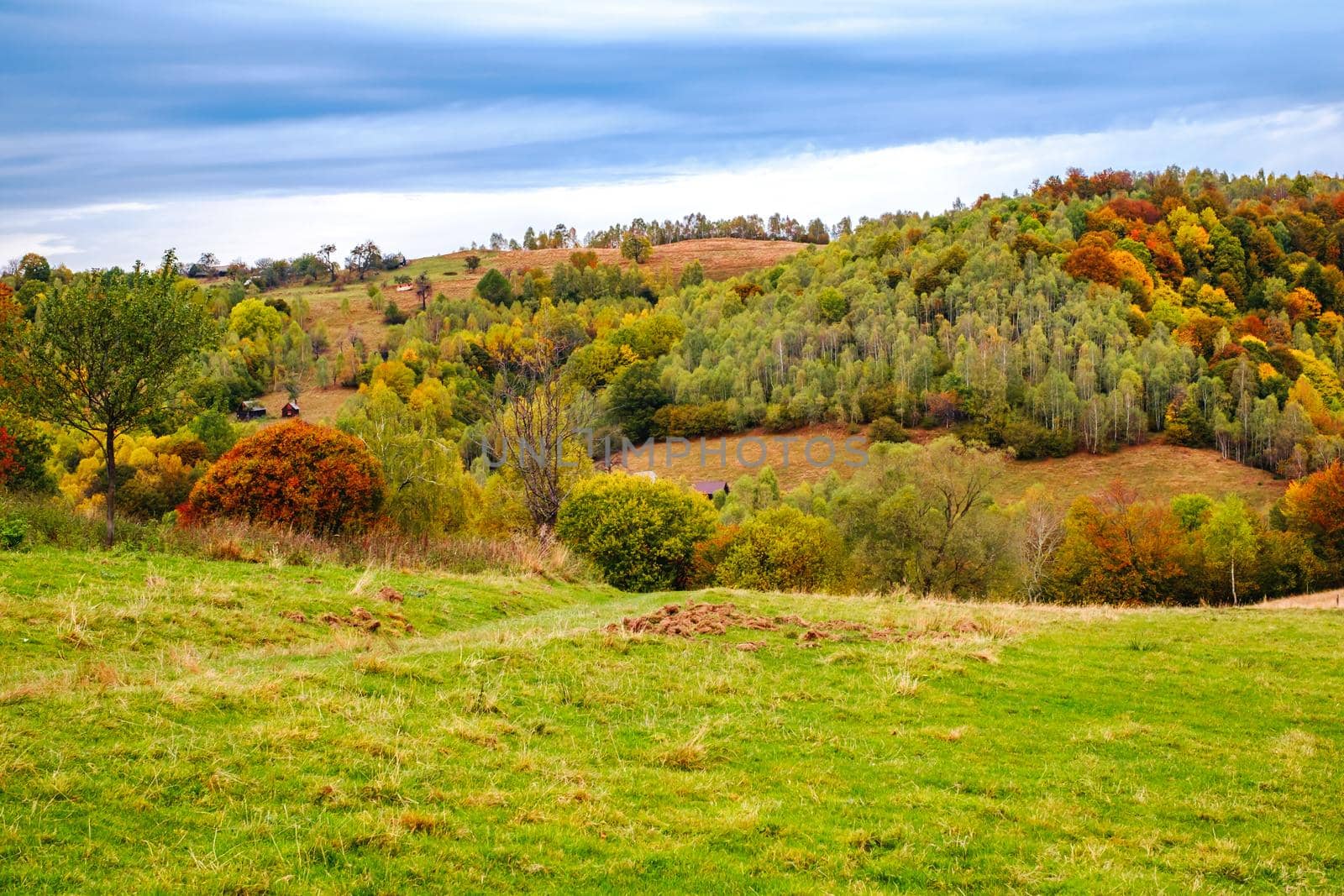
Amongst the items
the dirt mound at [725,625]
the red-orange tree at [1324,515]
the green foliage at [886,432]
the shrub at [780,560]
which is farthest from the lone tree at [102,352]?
the green foliage at [886,432]

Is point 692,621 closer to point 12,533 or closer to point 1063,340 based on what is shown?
point 12,533

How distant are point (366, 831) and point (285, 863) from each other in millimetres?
722

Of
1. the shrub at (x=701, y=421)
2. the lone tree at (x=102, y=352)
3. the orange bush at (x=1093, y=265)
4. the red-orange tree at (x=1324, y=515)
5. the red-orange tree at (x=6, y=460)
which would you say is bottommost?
the red-orange tree at (x=1324, y=515)

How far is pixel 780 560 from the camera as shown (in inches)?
2122

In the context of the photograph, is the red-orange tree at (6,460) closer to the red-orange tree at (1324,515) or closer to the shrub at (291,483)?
the shrub at (291,483)

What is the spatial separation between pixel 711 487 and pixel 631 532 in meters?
64.6

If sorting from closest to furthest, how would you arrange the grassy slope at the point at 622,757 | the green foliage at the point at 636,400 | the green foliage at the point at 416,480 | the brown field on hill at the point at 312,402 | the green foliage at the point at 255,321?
the grassy slope at the point at 622,757 < the green foliage at the point at 416,480 < the brown field on hill at the point at 312,402 < the green foliage at the point at 636,400 < the green foliage at the point at 255,321

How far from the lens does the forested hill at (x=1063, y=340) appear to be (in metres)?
125

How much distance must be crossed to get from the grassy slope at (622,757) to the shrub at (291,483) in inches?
888

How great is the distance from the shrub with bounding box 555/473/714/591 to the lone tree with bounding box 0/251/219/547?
23.0 metres

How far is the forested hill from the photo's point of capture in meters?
125

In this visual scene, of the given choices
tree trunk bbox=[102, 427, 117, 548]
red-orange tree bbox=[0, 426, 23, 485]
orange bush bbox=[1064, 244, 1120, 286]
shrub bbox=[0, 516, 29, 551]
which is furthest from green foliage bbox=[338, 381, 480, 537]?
orange bush bbox=[1064, 244, 1120, 286]

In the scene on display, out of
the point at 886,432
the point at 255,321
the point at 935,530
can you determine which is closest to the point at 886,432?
the point at 886,432

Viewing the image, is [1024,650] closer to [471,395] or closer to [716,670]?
[716,670]
